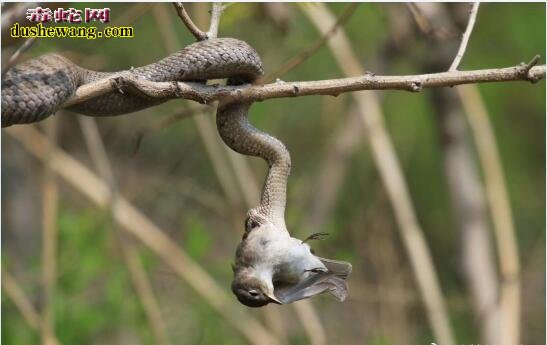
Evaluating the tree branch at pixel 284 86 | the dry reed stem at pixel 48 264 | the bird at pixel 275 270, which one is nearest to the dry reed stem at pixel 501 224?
the dry reed stem at pixel 48 264

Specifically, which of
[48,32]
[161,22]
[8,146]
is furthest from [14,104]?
[8,146]

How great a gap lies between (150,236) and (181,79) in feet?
8.55

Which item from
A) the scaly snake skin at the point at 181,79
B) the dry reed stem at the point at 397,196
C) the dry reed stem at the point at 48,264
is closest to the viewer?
the scaly snake skin at the point at 181,79

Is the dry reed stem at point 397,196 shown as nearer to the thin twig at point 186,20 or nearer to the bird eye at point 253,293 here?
the thin twig at point 186,20

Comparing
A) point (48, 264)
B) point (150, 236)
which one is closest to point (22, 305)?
point (48, 264)

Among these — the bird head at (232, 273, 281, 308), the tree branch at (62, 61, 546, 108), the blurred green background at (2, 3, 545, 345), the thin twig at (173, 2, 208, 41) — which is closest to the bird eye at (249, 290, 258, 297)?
the bird head at (232, 273, 281, 308)

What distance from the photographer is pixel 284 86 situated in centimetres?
190

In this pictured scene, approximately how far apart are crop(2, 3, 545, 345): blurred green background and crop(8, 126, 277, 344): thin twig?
9cm

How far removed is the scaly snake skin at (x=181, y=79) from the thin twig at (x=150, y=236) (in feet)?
8.00

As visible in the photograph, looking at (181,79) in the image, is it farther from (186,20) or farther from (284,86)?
(284,86)

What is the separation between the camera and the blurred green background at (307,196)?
4.51 m

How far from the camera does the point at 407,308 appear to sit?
18.1ft

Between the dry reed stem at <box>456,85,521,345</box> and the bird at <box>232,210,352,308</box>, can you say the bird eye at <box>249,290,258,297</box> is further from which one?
the dry reed stem at <box>456,85,521,345</box>

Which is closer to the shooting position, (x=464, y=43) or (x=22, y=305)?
(x=464, y=43)
